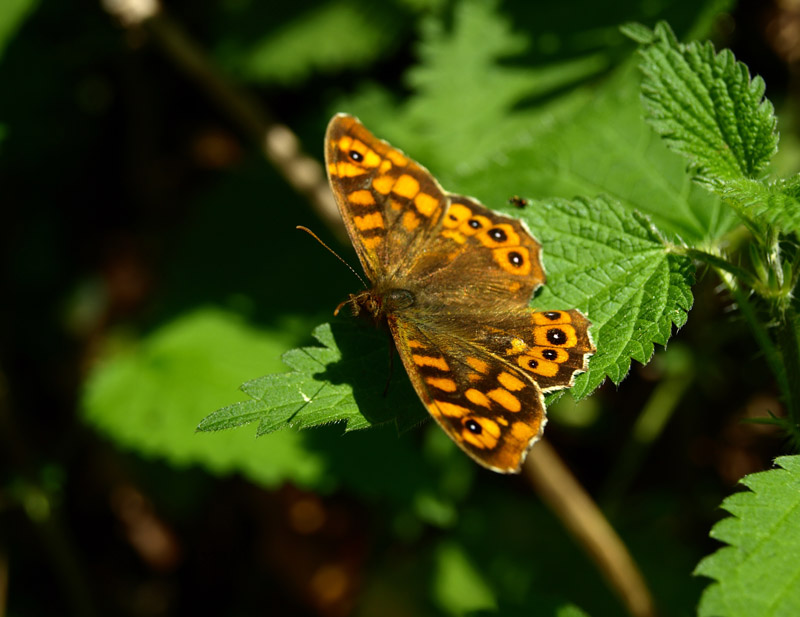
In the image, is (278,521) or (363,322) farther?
(278,521)

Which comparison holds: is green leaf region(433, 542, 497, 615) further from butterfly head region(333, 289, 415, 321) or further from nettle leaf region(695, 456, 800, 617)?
nettle leaf region(695, 456, 800, 617)

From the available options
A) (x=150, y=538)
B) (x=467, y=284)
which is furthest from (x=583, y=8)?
(x=150, y=538)

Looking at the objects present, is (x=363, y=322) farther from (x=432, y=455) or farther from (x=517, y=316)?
(x=432, y=455)

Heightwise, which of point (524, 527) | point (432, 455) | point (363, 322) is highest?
point (363, 322)

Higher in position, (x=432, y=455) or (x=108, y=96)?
(x=108, y=96)

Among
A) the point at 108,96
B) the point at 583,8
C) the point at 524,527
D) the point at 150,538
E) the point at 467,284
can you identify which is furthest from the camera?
the point at 108,96

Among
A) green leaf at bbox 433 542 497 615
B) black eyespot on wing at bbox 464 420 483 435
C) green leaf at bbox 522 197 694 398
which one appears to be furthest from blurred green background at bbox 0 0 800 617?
black eyespot on wing at bbox 464 420 483 435

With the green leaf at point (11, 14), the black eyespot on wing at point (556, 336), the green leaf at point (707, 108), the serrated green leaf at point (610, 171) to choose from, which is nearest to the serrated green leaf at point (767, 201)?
the green leaf at point (707, 108)
